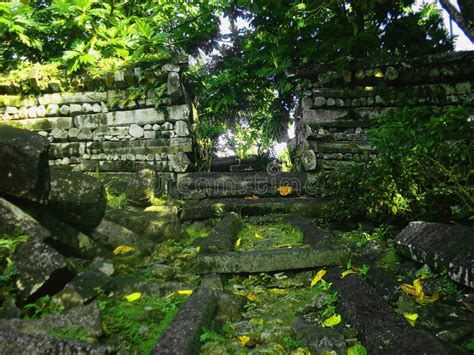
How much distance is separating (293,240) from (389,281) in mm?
1540

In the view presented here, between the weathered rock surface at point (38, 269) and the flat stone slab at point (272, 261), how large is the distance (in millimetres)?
1168

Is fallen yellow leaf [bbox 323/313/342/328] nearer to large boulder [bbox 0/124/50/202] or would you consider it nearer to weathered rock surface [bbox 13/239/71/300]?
weathered rock surface [bbox 13/239/71/300]

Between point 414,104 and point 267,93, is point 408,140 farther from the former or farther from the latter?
point 267,93

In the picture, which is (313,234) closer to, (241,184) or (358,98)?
(241,184)

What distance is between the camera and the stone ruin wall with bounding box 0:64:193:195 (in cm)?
704

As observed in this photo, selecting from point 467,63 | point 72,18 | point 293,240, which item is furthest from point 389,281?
point 72,18

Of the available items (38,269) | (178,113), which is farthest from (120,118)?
(38,269)

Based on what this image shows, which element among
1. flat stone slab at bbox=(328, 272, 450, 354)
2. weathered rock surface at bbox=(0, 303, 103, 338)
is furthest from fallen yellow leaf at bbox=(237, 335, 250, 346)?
weathered rock surface at bbox=(0, 303, 103, 338)

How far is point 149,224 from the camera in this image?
4379 millimetres

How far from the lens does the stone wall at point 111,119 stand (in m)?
7.03

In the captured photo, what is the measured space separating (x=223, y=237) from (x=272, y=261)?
88 centimetres

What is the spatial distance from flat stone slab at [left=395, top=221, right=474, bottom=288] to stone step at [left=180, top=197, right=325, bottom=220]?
8.10ft

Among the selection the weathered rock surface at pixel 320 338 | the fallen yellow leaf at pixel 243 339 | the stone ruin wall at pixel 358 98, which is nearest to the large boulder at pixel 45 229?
the fallen yellow leaf at pixel 243 339

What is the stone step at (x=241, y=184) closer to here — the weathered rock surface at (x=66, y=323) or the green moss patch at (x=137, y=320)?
the green moss patch at (x=137, y=320)
